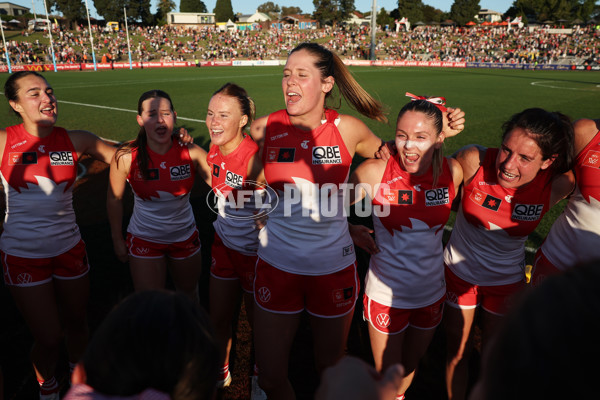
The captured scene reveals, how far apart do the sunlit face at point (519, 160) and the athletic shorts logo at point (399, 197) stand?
2.12ft

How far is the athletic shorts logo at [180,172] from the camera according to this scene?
354 centimetres

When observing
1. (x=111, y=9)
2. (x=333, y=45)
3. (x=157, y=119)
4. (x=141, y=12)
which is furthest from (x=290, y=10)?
(x=157, y=119)

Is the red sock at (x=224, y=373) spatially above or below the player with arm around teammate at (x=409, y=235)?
below

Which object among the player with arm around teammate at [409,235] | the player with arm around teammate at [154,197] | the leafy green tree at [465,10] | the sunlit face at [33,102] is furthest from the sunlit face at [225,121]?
the leafy green tree at [465,10]

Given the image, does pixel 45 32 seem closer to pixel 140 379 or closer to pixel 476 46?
pixel 476 46

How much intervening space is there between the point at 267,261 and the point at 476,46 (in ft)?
206

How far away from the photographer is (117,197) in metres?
3.59

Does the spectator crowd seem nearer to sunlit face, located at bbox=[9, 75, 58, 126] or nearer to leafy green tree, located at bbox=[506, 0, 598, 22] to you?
leafy green tree, located at bbox=[506, 0, 598, 22]

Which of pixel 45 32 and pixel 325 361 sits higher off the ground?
pixel 45 32

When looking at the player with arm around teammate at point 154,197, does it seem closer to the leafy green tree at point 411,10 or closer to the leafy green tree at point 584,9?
the leafy green tree at point 411,10

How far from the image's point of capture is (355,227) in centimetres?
301

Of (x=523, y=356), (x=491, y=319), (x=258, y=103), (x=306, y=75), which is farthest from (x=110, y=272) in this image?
(x=258, y=103)

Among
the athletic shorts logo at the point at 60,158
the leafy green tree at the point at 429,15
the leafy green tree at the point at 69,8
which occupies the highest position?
the leafy green tree at the point at 429,15

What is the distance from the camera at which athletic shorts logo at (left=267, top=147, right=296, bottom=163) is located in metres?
2.80
